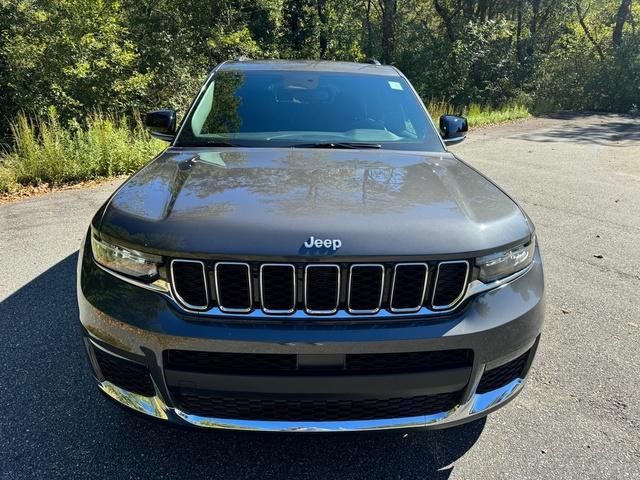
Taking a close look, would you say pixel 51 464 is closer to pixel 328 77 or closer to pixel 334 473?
pixel 334 473

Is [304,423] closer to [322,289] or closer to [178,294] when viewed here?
[322,289]

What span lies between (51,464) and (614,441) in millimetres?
2659

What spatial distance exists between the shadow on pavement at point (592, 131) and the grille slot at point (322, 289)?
12180mm

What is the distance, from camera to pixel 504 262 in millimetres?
1987

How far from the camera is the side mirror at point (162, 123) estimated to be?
357 centimetres

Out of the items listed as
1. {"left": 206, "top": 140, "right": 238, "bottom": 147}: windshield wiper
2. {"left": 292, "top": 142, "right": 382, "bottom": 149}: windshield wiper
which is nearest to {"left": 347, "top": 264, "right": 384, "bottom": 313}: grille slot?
{"left": 292, "top": 142, "right": 382, "bottom": 149}: windshield wiper

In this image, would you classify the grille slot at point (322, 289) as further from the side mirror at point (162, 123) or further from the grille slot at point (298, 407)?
the side mirror at point (162, 123)

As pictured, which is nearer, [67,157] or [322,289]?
[322,289]

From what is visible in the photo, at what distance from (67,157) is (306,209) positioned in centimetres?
669

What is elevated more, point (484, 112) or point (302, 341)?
point (302, 341)

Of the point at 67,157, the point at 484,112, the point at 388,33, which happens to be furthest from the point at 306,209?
the point at 388,33

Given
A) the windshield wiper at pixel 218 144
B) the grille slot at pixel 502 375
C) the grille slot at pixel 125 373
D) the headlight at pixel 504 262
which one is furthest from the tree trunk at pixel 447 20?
the grille slot at pixel 125 373

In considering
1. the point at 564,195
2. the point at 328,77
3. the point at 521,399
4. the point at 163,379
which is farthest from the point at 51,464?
the point at 564,195

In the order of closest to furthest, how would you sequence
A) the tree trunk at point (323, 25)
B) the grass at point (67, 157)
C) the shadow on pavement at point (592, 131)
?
the grass at point (67, 157)
the shadow on pavement at point (592, 131)
the tree trunk at point (323, 25)
